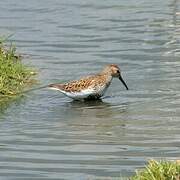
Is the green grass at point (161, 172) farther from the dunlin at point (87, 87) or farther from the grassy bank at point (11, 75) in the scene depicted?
the grassy bank at point (11, 75)

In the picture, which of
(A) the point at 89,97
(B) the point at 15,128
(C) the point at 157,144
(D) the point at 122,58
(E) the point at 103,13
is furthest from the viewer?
(E) the point at 103,13

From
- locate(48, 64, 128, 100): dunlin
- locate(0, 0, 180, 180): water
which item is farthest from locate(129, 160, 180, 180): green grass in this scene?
locate(48, 64, 128, 100): dunlin

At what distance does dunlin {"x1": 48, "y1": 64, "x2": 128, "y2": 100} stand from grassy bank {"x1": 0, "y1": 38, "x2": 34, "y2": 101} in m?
0.67

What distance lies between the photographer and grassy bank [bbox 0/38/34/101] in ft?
45.3

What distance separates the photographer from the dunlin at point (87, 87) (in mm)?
13586

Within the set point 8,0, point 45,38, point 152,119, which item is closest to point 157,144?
point 152,119

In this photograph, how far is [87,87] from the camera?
45.0ft

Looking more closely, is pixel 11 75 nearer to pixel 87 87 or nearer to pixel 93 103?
pixel 87 87

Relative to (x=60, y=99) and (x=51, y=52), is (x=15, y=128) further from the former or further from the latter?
(x=51, y=52)

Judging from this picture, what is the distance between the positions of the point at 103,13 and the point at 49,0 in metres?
2.28

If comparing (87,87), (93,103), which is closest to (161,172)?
(93,103)

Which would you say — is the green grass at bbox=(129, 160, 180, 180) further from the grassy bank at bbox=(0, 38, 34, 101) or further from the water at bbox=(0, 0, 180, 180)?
the grassy bank at bbox=(0, 38, 34, 101)

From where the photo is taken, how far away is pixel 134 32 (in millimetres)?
18062

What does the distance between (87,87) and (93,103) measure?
28 cm
